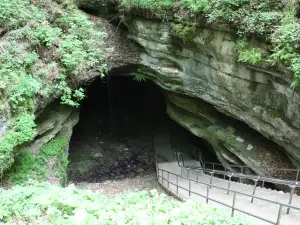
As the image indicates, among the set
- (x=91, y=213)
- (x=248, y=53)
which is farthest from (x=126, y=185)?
(x=248, y=53)

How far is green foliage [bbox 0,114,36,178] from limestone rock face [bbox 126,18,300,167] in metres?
6.15

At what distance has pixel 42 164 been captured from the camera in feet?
32.9

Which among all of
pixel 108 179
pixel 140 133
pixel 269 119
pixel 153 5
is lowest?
pixel 108 179

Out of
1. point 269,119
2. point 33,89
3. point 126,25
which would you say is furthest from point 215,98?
point 33,89

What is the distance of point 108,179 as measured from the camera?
14391mm

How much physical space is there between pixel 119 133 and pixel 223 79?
934cm

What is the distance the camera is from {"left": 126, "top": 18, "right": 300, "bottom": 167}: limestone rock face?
879 cm

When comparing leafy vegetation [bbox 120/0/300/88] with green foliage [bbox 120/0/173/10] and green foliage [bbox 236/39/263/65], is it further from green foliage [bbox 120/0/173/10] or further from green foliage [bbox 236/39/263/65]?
green foliage [bbox 120/0/173/10]

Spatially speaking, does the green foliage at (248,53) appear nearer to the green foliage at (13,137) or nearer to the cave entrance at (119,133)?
the green foliage at (13,137)

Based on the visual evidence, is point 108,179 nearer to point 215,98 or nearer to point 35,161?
point 35,161

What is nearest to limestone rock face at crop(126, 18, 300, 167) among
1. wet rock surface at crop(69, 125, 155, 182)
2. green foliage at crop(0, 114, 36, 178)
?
wet rock surface at crop(69, 125, 155, 182)

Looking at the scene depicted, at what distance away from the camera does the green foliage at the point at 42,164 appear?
29.0 ft

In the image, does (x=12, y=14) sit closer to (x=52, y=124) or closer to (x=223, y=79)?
(x=52, y=124)

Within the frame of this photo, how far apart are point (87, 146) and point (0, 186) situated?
851 centimetres
